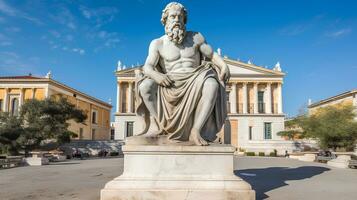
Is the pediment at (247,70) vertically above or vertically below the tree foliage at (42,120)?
above

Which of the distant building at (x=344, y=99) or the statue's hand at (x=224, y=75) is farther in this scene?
the distant building at (x=344, y=99)

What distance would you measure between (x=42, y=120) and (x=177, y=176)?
29.9m

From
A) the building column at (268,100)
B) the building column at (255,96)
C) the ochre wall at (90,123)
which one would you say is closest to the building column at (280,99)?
the building column at (268,100)

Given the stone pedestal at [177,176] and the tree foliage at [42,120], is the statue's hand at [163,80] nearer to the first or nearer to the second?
the stone pedestal at [177,176]

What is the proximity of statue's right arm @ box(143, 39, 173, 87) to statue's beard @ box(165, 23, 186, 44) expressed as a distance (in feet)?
0.88

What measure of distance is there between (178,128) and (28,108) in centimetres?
3062

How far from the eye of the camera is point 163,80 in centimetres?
497

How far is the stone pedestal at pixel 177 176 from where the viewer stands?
440cm

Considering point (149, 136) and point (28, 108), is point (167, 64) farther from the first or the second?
point (28, 108)

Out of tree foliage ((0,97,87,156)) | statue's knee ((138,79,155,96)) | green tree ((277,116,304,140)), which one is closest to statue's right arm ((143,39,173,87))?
statue's knee ((138,79,155,96))

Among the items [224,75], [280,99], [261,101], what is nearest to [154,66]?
[224,75]

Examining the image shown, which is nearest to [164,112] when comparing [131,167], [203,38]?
[131,167]

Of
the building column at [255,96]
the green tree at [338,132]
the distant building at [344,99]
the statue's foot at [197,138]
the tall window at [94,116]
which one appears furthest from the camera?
the tall window at [94,116]

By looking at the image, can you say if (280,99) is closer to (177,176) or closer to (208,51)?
(208,51)
